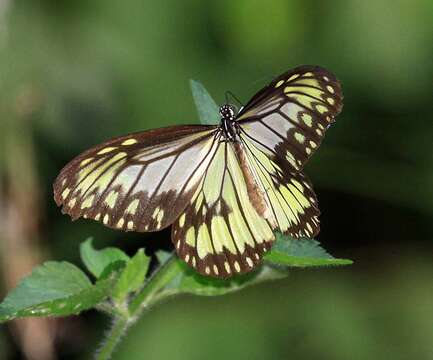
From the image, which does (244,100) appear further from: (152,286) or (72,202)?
(72,202)

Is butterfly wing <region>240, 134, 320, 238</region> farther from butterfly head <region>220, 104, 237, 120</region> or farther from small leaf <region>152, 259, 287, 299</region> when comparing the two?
small leaf <region>152, 259, 287, 299</region>

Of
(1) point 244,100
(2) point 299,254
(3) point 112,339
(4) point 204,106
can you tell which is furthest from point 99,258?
(1) point 244,100

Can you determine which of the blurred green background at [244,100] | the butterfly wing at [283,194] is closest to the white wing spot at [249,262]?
the butterfly wing at [283,194]

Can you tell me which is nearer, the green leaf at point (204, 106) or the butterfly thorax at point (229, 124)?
the butterfly thorax at point (229, 124)

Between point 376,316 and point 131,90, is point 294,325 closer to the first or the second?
point 376,316

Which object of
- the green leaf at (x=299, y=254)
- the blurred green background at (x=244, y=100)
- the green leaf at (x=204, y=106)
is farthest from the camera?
the blurred green background at (x=244, y=100)

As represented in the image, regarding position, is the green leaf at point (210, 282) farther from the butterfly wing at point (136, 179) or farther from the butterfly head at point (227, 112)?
the butterfly head at point (227, 112)
